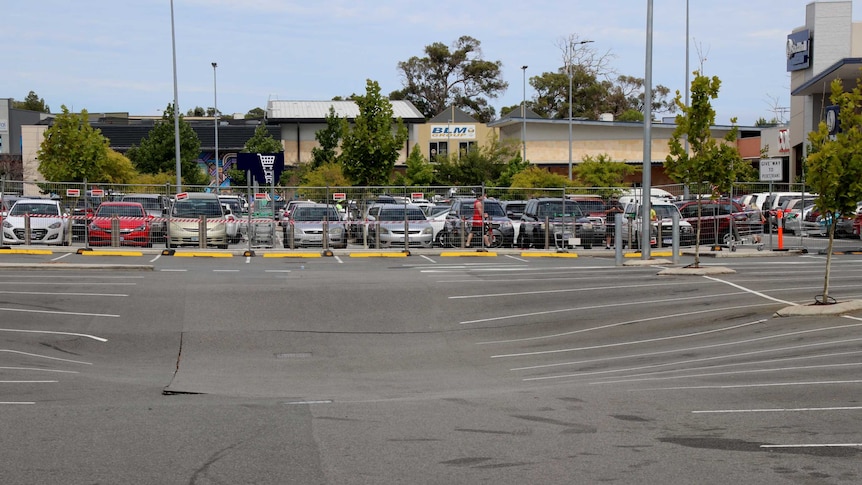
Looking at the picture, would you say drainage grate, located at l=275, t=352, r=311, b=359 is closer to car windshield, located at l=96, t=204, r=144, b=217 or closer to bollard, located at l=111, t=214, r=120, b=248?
bollard, located at l=111, t=214, r=120, b=248

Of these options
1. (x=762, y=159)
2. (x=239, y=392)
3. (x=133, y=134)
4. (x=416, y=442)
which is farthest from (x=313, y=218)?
(x=133, y=134)

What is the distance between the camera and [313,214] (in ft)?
105

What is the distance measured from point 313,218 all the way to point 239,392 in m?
19.6

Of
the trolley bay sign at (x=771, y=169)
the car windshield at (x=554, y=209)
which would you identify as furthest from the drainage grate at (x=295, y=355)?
the trolley bay sign at (x=771, y=169)

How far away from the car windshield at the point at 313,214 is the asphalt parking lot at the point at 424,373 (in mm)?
4411

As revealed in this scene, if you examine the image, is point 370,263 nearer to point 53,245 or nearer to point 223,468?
point 53,245

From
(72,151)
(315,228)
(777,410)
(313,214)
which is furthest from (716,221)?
(72,151)

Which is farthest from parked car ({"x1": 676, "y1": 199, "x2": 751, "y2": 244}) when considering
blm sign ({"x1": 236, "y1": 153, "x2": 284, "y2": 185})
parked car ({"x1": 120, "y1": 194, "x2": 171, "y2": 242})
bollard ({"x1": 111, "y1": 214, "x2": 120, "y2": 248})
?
bollard ({"x1": 111, "y1": 214, "x2": 120, "y2": 248})

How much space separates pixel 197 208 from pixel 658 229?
15.7m

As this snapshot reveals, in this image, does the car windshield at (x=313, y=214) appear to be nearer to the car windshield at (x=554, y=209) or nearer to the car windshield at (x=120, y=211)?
the car windshield at (x=120, y=211)

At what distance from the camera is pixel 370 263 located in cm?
2802

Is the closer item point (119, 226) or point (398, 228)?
point (119, 226)

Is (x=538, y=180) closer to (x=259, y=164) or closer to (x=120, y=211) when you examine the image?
(x=259, y=164)

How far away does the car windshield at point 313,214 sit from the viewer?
31672 millimetres
